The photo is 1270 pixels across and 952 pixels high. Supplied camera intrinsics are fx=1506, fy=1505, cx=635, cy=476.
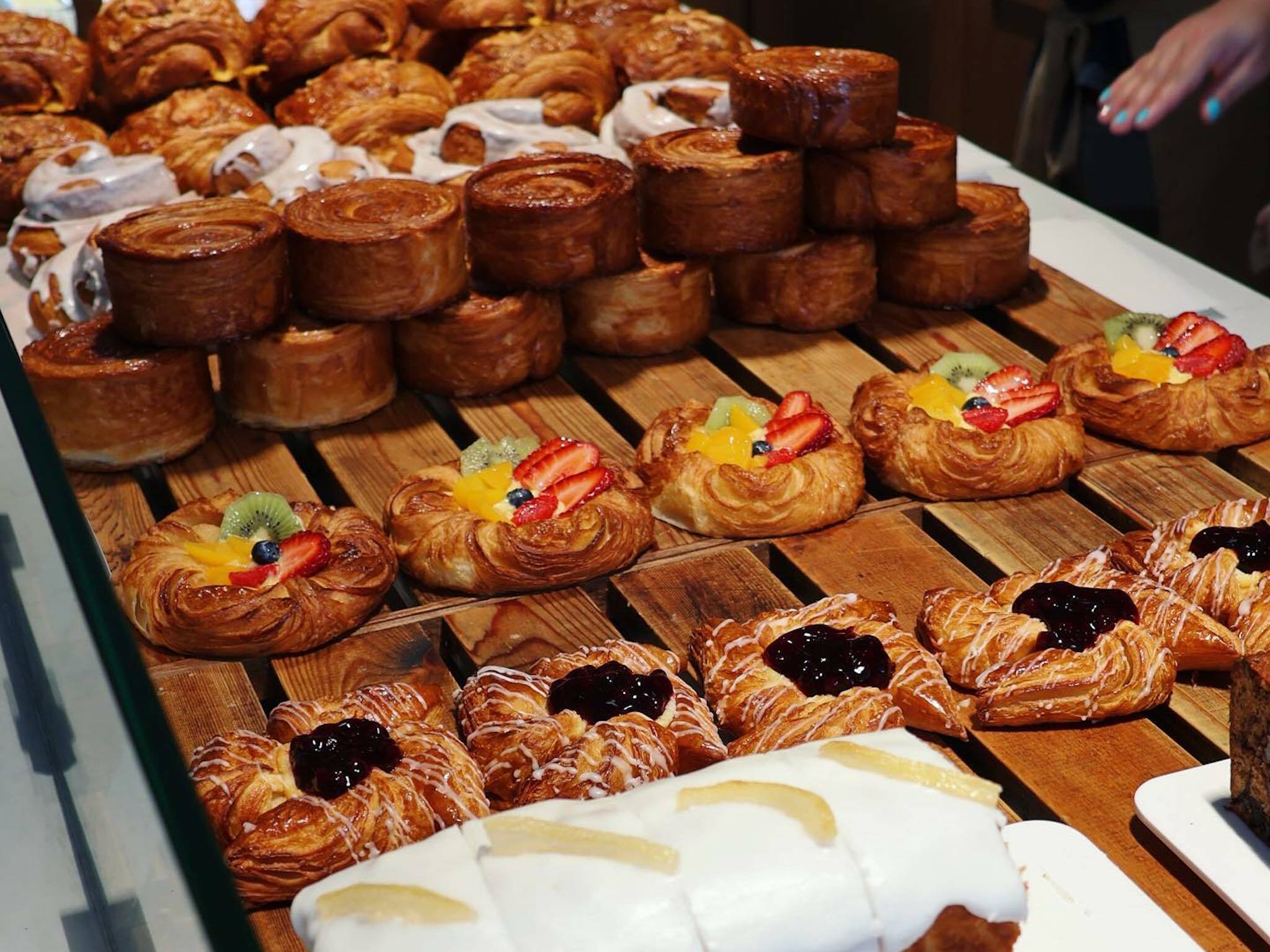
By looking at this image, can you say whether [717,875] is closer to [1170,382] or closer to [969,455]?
[969,455]

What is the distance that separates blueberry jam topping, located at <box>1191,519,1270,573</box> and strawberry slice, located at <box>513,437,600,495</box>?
4.21ft

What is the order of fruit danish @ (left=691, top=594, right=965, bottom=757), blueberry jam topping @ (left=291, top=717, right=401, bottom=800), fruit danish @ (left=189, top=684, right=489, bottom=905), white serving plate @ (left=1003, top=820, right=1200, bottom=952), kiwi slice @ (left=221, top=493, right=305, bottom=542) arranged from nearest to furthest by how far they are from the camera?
white serving plate @ (left=1003, top=820, right=1200, bottom=952) → fruit danish @ (left=189, top=684, right=489, bottom=905) → blueberry jam topping @ (left=291, top=717, right=401, bottom=800) → fruit danish @ (left=691, top=594, right=965, bottom=757) → kiwi slice @ (left=221, top=493, right=305, bottom=542)

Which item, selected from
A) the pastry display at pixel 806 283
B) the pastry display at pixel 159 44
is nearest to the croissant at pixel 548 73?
the pastry display at pixel 159 44

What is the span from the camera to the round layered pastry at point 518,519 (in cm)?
317

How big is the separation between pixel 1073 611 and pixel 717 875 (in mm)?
1271

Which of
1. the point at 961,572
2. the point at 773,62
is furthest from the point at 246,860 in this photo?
the point at 773,62

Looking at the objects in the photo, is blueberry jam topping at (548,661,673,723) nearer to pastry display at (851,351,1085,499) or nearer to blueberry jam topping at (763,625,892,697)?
blueberry jam topping at (763,625,892,697)

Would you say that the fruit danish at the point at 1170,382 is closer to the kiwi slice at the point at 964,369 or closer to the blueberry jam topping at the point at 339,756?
the kiwi slice at the point at 964,369

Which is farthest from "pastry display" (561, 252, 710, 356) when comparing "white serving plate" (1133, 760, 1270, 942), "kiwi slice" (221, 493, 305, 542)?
"white serving plate" (1133, 760, 1270, 942)

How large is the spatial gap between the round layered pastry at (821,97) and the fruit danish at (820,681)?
1687 millimetres

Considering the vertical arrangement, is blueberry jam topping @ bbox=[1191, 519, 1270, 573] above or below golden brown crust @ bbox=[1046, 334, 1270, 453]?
above

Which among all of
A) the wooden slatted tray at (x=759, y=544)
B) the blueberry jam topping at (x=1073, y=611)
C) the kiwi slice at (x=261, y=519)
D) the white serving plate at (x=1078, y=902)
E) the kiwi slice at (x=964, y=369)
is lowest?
the wooden slatted tray at (x=759, y=544)

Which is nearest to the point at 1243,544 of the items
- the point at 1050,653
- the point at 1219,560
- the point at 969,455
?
the point at 1219,560

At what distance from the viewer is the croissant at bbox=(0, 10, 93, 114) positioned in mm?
5113
